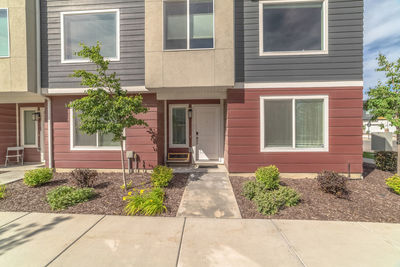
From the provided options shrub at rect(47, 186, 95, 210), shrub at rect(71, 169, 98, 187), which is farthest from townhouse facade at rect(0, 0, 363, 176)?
shrub at rect(47, 186, 95, 210)

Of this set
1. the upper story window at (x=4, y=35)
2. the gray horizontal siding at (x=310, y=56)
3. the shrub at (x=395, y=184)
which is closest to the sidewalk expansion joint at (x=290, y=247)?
the shrub at (x=395, y=184)

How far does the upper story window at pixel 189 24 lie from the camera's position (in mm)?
5117

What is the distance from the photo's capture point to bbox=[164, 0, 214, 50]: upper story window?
5117 millimetres

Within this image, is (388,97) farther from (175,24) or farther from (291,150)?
(175,24)

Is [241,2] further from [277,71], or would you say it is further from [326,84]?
[326,84]

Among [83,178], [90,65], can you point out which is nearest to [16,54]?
[90,65]

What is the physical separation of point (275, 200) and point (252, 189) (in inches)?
24.2

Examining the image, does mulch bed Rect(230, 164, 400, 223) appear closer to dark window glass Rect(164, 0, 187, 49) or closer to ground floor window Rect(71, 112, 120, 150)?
ground floor window Rect(71, 112, 120, 150)

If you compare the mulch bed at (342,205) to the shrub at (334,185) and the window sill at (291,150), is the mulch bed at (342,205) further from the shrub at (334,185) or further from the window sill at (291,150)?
the window sill at (291,150)

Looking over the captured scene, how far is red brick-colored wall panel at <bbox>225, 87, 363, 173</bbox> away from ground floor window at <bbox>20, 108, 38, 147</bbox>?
824 cm

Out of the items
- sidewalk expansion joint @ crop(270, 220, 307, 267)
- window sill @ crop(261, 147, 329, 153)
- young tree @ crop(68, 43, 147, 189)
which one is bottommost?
sidewalk expansion joint @ crop(270, 220, 307, 267)

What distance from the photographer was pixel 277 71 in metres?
5.29

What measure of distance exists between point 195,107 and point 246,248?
5.34 metres

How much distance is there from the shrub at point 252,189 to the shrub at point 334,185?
1.44 metres
